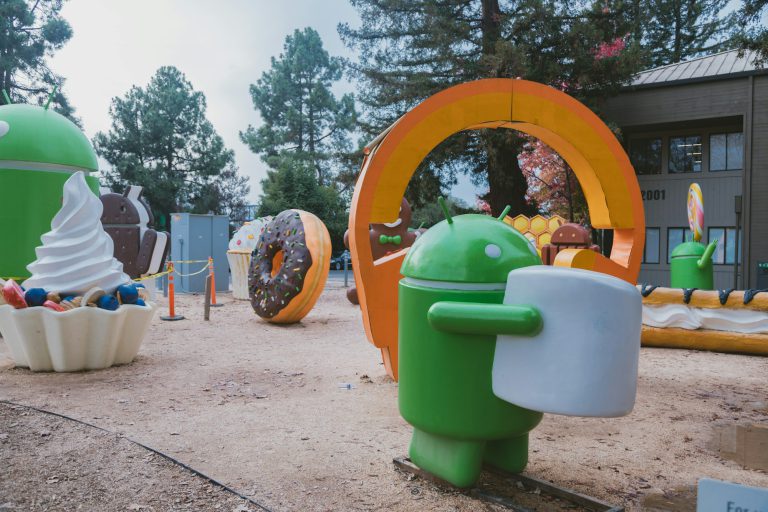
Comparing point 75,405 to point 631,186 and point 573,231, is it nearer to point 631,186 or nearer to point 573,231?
point 631,186

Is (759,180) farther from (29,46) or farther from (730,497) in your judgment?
(29,46)

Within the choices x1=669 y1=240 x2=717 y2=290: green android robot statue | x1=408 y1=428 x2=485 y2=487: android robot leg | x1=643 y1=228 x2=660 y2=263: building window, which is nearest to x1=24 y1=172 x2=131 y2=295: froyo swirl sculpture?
x1=408 y1=428 x2=485 y2=487: android robot leg

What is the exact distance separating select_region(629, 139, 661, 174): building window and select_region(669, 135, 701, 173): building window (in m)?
0.36

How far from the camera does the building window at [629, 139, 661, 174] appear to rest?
17.4 m

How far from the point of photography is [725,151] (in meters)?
16.4

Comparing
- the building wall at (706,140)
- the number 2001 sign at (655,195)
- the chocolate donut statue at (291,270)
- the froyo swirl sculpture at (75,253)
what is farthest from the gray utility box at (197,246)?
the number 2001 sign at (655,195)

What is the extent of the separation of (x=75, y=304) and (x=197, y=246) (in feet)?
31.5

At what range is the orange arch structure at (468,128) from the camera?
4934mm

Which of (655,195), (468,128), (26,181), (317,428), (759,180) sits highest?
(759,180)

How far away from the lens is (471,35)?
54.2ft

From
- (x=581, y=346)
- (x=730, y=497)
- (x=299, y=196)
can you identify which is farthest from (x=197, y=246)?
(x=730, y=497)

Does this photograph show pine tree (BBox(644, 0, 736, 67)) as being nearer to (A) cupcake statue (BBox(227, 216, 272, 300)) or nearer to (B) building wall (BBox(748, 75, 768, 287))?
(B) building wall (BBox(748, 75, 768, 287))

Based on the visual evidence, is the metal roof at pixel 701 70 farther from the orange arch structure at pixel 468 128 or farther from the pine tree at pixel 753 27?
the orange arch structure at pixel 468 128

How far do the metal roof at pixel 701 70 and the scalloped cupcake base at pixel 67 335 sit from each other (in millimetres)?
14504
